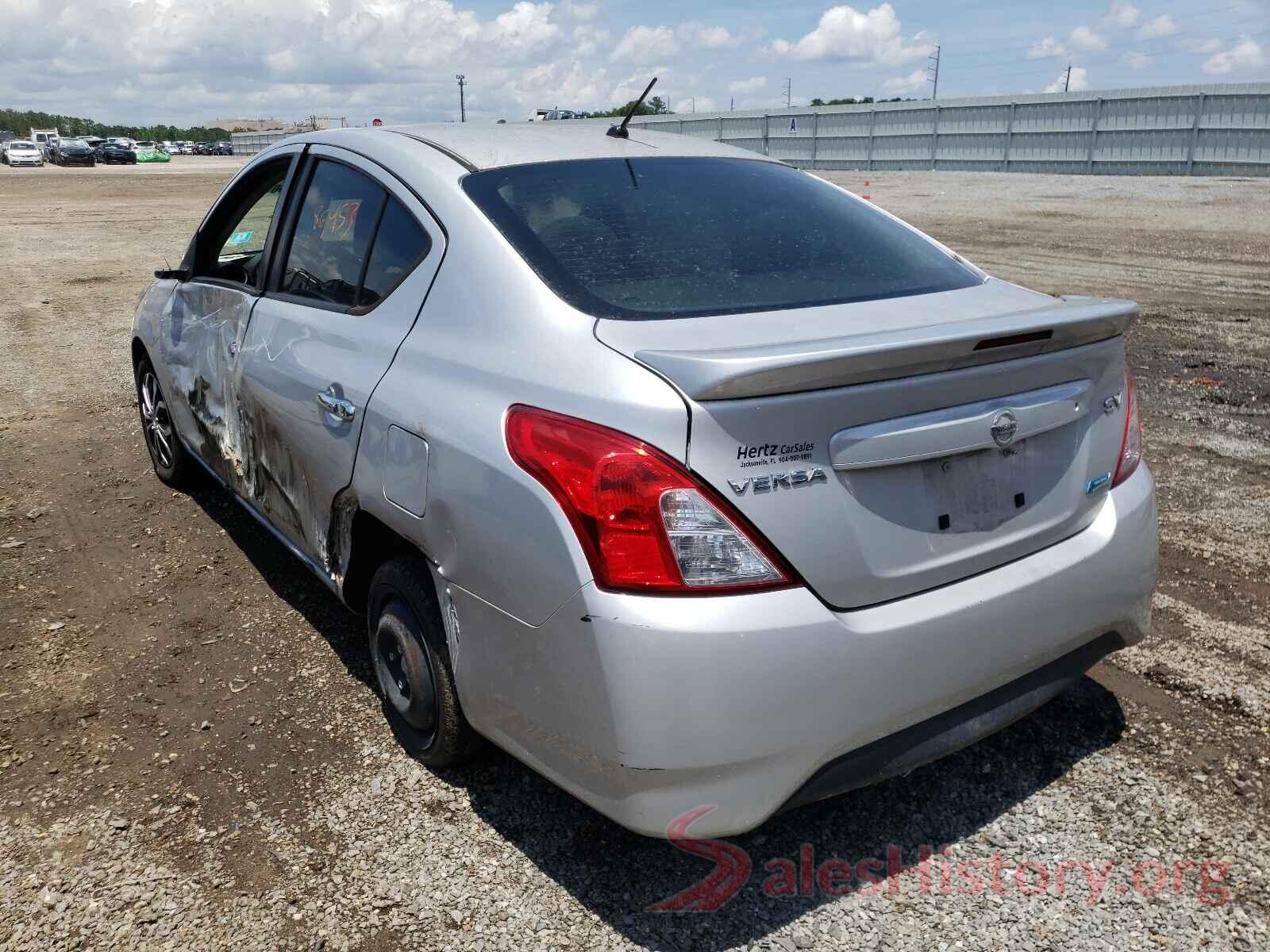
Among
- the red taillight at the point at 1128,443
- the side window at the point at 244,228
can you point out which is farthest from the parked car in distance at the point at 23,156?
the red taillight at the point at 1128,443

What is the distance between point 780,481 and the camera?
201cm

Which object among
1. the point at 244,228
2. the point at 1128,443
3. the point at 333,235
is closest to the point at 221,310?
the point at 244,228

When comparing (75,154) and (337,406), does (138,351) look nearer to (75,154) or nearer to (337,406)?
(337,406)

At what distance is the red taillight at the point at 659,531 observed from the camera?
1971mm

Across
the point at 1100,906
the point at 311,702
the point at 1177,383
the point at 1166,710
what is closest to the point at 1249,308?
the point at 1177,383

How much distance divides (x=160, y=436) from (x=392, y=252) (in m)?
2.85

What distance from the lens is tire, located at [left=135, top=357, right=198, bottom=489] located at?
4.95 meters

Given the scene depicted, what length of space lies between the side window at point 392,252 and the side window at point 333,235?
55 mm

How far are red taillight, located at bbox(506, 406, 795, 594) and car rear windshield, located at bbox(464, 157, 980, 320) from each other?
18.8 inches

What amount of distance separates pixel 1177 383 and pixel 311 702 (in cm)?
606

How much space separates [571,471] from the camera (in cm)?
205

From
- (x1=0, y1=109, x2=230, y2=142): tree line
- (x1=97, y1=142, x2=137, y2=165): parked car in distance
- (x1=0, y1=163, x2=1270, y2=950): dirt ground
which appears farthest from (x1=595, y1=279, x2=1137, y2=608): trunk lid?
(x1=0, y1=109, x2=230, y2=142): tree line

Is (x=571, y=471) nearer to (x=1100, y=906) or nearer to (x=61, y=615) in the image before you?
(x=1100, y=906)

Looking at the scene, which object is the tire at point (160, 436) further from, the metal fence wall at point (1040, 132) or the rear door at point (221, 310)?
the metal fence wall at point (1040, 132)
